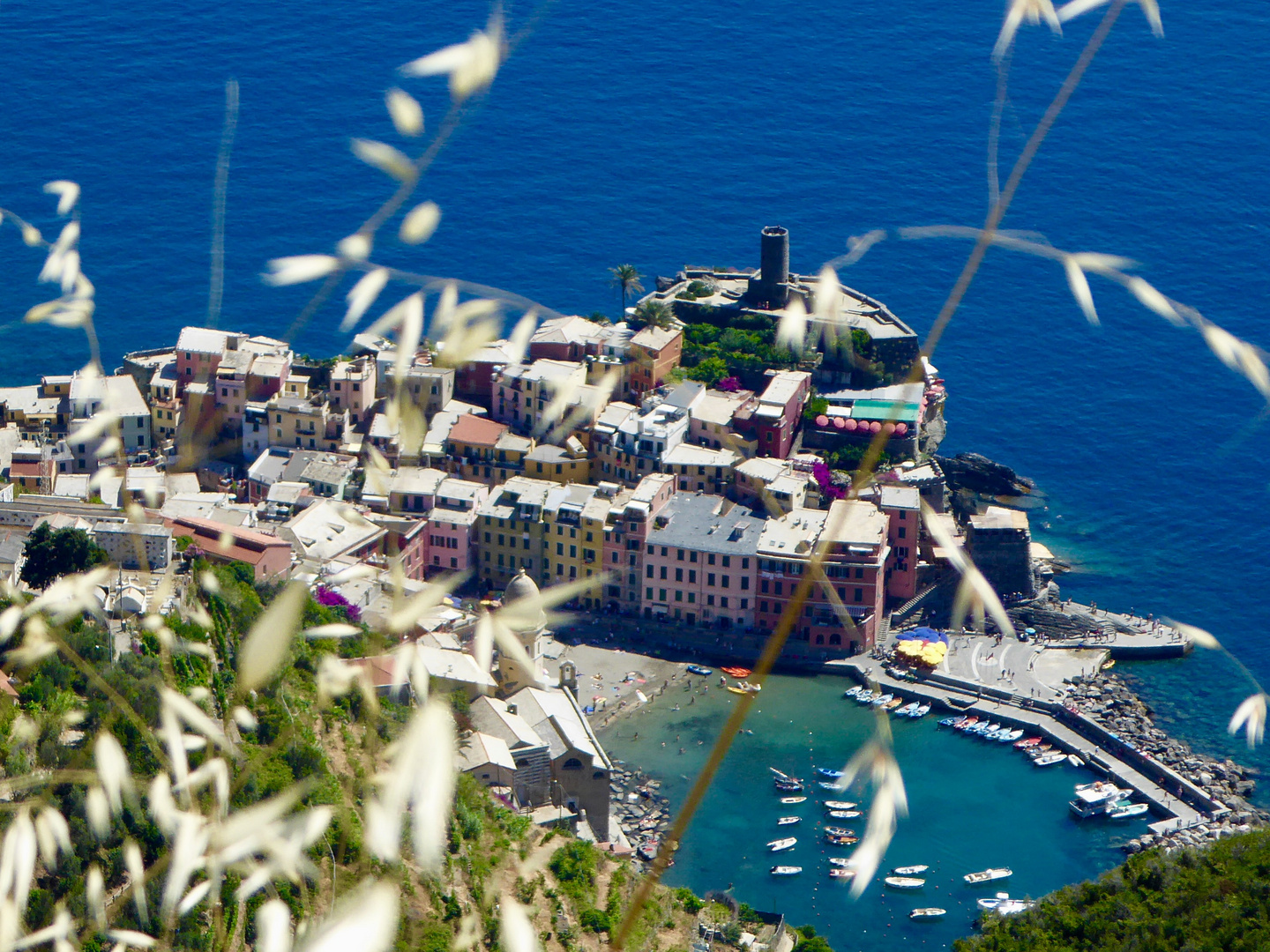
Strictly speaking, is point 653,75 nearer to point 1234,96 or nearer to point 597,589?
point 1234,96

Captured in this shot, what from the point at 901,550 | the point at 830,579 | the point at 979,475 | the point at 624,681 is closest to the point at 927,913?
the point at 624,681

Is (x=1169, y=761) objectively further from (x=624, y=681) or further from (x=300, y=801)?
(x=300, y=801)

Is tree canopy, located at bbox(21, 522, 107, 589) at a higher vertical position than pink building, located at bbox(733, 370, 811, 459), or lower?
higher

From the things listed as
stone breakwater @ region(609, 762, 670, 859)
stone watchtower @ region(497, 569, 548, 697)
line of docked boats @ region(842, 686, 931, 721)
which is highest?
stone watchtower @ region(497, 569, 548, 697)

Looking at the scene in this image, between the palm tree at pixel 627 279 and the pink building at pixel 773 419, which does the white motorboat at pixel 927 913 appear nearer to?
the pink building at pixel 773 419

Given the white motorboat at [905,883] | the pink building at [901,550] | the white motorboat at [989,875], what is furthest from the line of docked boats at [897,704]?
the white motorboat at [905,883]

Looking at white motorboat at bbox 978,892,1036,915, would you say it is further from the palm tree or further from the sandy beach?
the palm tree

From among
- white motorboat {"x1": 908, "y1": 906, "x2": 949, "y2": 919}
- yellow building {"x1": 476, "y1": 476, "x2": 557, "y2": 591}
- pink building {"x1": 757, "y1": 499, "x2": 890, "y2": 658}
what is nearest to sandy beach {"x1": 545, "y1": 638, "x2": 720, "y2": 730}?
pink building {"x1": 757, "y1": 499, "x2": 890, "y2": 658}
